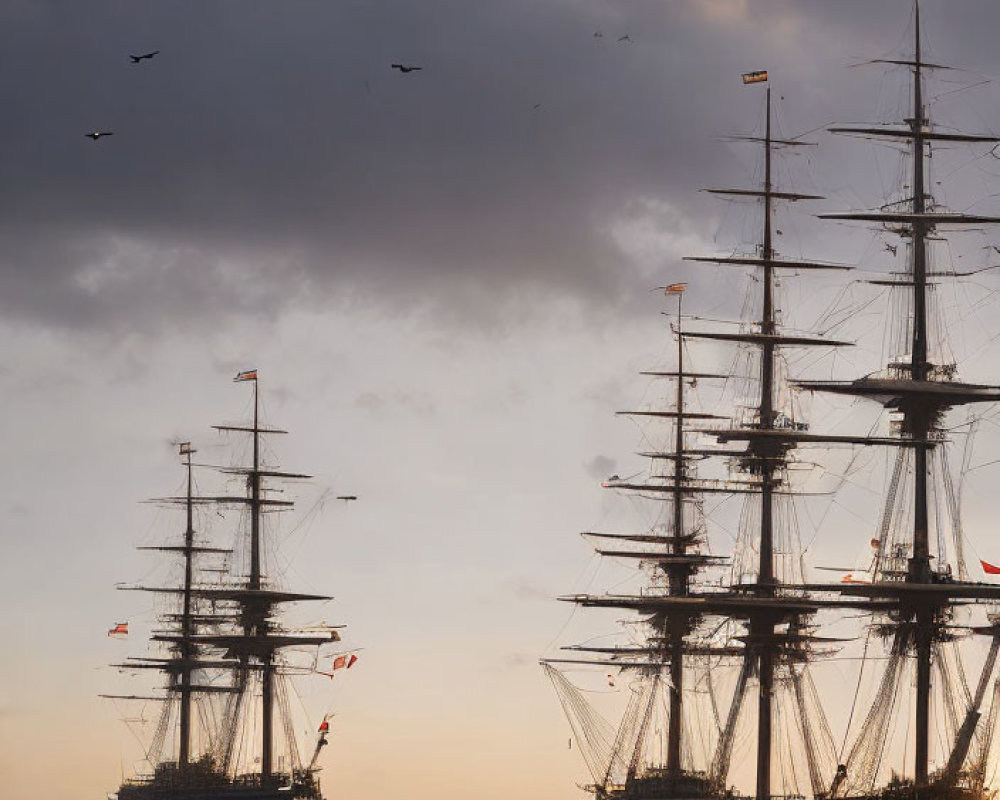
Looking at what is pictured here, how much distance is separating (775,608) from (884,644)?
56.9 feet

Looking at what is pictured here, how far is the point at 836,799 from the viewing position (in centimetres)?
18188

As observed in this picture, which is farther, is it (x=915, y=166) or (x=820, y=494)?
(x=820, y=494)

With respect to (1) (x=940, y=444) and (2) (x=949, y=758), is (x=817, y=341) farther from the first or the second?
(2) (x=949, y=758)

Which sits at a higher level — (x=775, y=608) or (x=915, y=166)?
(x=915, y=166)

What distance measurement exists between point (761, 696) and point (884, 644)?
17.7 meters

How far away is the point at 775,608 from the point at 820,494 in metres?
8.43

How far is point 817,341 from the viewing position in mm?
197125

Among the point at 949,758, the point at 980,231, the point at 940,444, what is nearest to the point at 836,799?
the point at 949,758

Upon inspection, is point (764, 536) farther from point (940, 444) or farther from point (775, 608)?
point (940, 444)

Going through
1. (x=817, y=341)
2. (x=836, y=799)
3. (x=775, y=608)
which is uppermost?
(x=817, y=341)

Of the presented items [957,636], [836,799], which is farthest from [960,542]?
[836,799]

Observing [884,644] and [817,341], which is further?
[817,341]

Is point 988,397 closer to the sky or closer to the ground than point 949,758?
closer to the sky

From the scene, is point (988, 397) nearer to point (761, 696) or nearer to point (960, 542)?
point (960, 542)
